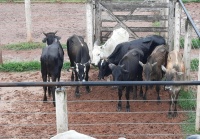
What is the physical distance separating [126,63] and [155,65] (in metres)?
0.67

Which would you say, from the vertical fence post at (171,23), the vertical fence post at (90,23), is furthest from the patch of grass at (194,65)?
the vertical fence post at (90,23)

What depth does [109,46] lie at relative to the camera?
11617mm

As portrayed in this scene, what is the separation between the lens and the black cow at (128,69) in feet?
30.4

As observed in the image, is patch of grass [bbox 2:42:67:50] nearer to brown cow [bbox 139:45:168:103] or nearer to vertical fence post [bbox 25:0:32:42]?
vertical fence post [bbox 25:0:32:42]

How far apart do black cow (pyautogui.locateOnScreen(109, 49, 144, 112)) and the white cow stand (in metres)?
1.35

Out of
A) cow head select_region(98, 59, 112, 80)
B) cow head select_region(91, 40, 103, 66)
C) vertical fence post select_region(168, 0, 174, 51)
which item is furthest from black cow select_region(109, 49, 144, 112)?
vertical fence post select_region(168, 0, 174, 51)

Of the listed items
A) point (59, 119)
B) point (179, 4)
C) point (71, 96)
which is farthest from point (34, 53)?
point (59, 119)

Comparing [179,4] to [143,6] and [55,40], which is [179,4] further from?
[55,40]

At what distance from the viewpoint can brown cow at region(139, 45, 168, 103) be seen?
939 cm

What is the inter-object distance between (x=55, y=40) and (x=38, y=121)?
2.85 m

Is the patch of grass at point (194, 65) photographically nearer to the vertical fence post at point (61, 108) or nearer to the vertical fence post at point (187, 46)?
the vertical fence post at point (187, 46)

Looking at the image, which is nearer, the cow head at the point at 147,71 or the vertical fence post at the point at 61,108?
the vertical fence post at the point at 61,108

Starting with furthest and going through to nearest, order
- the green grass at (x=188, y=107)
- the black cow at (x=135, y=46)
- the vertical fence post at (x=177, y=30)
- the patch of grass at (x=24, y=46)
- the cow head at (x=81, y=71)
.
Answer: the patch of grass at (x=24, y=46) < the black cow at (x=135, y=46) < the vertical fence post at (x=177, y=30) < the cow head at (x=81, y=71) < the green grass at (x=188, y=107)

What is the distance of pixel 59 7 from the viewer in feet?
64.3
